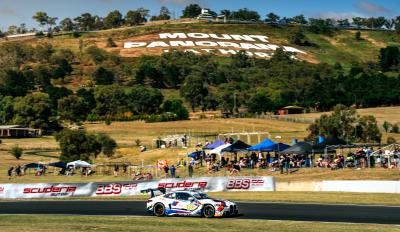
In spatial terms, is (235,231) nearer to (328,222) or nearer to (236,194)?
(328,222)

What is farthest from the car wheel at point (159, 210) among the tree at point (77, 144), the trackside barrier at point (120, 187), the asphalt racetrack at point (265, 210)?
the tree at point (77, 144)

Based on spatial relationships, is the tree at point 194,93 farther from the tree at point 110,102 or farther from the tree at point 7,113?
the tree at point 7,113

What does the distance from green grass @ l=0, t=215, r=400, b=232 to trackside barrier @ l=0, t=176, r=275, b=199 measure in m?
12.0

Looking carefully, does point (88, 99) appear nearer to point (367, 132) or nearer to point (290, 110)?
point (290, 110)

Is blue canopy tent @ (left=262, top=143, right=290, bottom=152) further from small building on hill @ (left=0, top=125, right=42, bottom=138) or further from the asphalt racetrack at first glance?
small building on hill @ (left=0, top=125, right=42, bottom=138)

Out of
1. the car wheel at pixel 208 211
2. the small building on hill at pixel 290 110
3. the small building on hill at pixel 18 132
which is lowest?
the car wheel at pixel 208 211

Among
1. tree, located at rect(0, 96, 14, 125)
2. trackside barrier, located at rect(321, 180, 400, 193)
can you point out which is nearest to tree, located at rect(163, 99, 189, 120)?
tree, located at rect(0, 96, 14, 125)

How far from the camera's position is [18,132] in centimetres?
12425

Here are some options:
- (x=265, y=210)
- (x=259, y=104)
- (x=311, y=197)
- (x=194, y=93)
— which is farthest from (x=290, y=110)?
(x=265, y=210)

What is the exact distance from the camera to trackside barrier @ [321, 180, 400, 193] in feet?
137

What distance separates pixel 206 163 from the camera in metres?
62.2

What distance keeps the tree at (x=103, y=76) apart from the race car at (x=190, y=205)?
15151 centimetres

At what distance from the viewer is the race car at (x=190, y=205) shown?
31.8 m

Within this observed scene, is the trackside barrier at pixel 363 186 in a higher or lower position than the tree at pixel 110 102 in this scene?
lower
